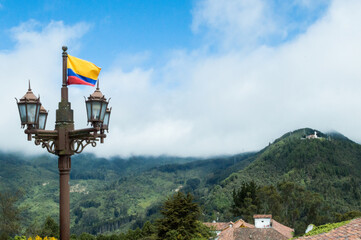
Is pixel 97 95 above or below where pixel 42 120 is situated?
above

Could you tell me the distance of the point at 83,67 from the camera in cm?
696

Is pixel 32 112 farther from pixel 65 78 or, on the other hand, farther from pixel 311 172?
pixel 311 172

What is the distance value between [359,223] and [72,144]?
305 inches

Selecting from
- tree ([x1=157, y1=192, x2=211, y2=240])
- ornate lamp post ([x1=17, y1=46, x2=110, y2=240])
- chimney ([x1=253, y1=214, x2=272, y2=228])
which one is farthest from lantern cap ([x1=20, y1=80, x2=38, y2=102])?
chimney ([x1=253, y1=214, x2=272, y2=228])

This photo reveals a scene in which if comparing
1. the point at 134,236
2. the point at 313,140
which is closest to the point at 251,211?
the point at 134,236

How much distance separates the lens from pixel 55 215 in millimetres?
126875

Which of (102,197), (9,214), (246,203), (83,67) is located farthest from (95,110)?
(102,197)

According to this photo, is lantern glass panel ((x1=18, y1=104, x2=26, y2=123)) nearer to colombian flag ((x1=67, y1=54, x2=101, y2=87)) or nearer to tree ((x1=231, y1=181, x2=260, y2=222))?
colombian flag ((x1=67, y1=54, x2=101, y2=87))

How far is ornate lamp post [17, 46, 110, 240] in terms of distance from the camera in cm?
620

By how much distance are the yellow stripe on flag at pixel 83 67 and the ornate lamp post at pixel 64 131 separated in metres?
0.12

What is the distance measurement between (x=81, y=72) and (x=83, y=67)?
11 cm

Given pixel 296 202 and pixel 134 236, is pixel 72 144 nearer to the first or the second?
pixel 134 236

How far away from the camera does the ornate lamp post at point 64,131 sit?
20.4 feet

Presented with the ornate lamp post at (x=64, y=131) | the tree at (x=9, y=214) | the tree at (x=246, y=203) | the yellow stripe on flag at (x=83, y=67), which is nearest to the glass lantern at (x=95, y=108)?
the ornate lamp post at (x=64, y=131)
